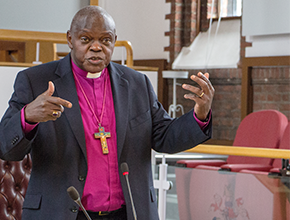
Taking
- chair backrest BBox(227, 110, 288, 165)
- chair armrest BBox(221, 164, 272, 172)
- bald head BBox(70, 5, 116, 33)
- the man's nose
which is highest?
bald head BBox(70, 5, 116, 33)

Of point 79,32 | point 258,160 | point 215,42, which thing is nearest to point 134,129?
point 79,32

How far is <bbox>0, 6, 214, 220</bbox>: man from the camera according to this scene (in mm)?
1245

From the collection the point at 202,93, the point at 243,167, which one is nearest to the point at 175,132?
the point at 202,93

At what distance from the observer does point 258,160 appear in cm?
375

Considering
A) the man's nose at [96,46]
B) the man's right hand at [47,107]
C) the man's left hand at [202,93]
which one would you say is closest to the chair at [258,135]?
the man's left hand at [202,93]

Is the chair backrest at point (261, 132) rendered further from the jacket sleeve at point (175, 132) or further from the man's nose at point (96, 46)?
the man's nose at point (96, 46)

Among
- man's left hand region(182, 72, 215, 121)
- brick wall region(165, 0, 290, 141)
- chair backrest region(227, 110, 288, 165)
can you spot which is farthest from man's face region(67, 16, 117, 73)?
brick wall region(165, 0, 290, 141)

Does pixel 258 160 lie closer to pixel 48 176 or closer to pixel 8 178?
pixel 8 178

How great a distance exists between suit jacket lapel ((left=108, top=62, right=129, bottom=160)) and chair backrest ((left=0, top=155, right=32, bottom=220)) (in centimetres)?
99

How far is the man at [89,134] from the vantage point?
125cm

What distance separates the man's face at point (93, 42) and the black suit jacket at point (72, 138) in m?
0.11

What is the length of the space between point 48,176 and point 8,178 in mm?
1005

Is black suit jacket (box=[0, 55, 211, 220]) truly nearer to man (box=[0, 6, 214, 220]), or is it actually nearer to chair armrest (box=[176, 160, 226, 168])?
man (box=[0, 6, 214, 220])

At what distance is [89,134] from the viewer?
1299mm
